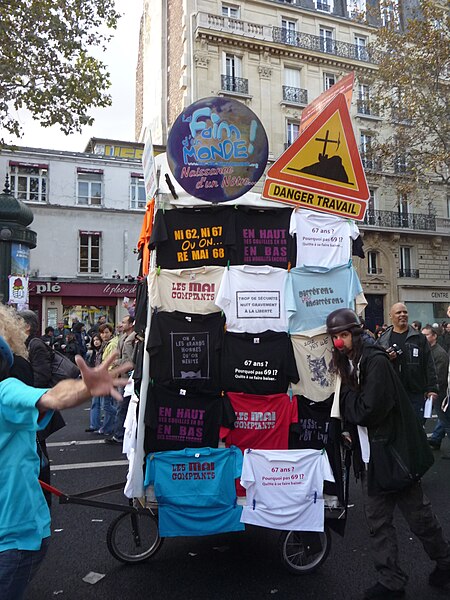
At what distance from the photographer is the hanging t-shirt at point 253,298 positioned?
3852 mm

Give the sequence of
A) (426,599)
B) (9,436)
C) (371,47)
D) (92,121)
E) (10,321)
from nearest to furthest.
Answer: (9,436) < (10,321) < (426,599) < (92,121) < (371,47)

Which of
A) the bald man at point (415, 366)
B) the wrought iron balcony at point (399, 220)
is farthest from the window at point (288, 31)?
the bald man at point (415, 366)

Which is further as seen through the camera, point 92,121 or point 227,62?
point 227,62

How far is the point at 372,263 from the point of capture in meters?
28.8

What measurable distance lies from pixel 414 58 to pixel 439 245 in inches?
515

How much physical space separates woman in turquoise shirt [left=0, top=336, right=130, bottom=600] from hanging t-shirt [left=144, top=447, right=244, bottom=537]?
1.62 m

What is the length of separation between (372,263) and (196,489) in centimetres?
2679

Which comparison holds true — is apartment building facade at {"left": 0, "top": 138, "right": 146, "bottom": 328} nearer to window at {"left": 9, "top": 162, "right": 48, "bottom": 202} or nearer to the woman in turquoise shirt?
window at {"left": 9, "top": 162, "right": 48, "bottom": 202}

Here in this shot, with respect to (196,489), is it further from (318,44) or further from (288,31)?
(318,44)

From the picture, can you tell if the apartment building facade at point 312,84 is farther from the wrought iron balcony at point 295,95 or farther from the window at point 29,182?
the window at point 29,182

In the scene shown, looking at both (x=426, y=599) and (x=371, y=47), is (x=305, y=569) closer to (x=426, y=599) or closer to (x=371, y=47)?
(x=426, y=599)

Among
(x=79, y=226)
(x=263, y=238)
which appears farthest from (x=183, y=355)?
→ (x=79, y=226)

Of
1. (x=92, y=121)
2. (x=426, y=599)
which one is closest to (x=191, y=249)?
(x=426, y=599)

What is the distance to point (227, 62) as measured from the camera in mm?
27047
